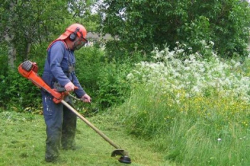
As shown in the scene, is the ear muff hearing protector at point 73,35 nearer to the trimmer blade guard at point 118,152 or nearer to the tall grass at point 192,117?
the trimmer blade guard at point 118,152

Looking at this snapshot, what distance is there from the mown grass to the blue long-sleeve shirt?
1.11m

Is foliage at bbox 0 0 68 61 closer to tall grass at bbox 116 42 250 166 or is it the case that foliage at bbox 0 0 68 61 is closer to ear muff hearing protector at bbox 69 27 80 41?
tall grass at bbox 116 42 250 166

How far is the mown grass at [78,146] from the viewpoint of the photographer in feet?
17.2

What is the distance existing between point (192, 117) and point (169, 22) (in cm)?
700

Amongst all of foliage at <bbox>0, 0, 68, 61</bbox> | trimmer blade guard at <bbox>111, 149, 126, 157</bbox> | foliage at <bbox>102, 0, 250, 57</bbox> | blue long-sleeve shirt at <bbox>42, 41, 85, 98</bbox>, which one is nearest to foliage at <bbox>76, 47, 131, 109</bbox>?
foliage at <bbox>102, 0, 250, 57</bbox>

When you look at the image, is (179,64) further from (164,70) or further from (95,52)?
(95,52)

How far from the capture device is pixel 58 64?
4.73 metres

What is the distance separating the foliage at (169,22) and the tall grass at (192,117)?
4.26 meters

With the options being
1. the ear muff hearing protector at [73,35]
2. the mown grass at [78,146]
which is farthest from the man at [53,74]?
the mown grass at [78,146]

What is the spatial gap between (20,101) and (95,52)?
3.00 m

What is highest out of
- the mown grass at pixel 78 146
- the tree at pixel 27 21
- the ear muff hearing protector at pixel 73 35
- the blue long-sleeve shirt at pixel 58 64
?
the tree at pixel 27 21

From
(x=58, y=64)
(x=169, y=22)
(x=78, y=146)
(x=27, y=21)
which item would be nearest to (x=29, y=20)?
(x=27, y=21)

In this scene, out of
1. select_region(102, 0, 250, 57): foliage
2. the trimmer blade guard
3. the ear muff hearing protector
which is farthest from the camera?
select_region(102, 0, 250, 57): foliage

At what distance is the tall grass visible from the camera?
217 inches
